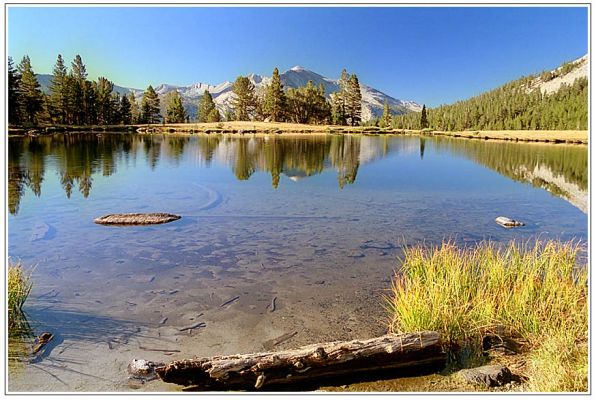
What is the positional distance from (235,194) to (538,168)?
20996mm

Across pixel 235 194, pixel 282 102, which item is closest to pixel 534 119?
pixel 282 102

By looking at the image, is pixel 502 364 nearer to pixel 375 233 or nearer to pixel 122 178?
pixel 375 233

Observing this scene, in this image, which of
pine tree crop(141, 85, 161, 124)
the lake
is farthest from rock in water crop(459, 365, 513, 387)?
pine tree crop(141, 85, 161, 124)

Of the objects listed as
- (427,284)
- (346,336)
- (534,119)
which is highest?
(534,119)

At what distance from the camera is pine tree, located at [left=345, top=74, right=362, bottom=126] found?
359 feet

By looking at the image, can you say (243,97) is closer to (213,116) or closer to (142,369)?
(213,116)

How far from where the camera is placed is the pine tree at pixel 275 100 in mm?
99688

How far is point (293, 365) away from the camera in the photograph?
4895 mm

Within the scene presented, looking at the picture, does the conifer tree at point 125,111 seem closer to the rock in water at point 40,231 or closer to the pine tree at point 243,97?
the pine tree at point 243,97

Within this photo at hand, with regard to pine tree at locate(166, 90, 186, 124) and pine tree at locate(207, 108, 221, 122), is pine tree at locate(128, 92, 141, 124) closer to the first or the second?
pine tree at locate(166, 90, 186, 124)

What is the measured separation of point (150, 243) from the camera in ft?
36.2

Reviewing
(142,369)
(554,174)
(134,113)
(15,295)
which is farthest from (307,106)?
(142,369)

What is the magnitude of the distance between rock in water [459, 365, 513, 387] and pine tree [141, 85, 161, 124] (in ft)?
337

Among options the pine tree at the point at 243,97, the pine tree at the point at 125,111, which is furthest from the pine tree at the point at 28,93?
the pine tree at the point at 243,97
